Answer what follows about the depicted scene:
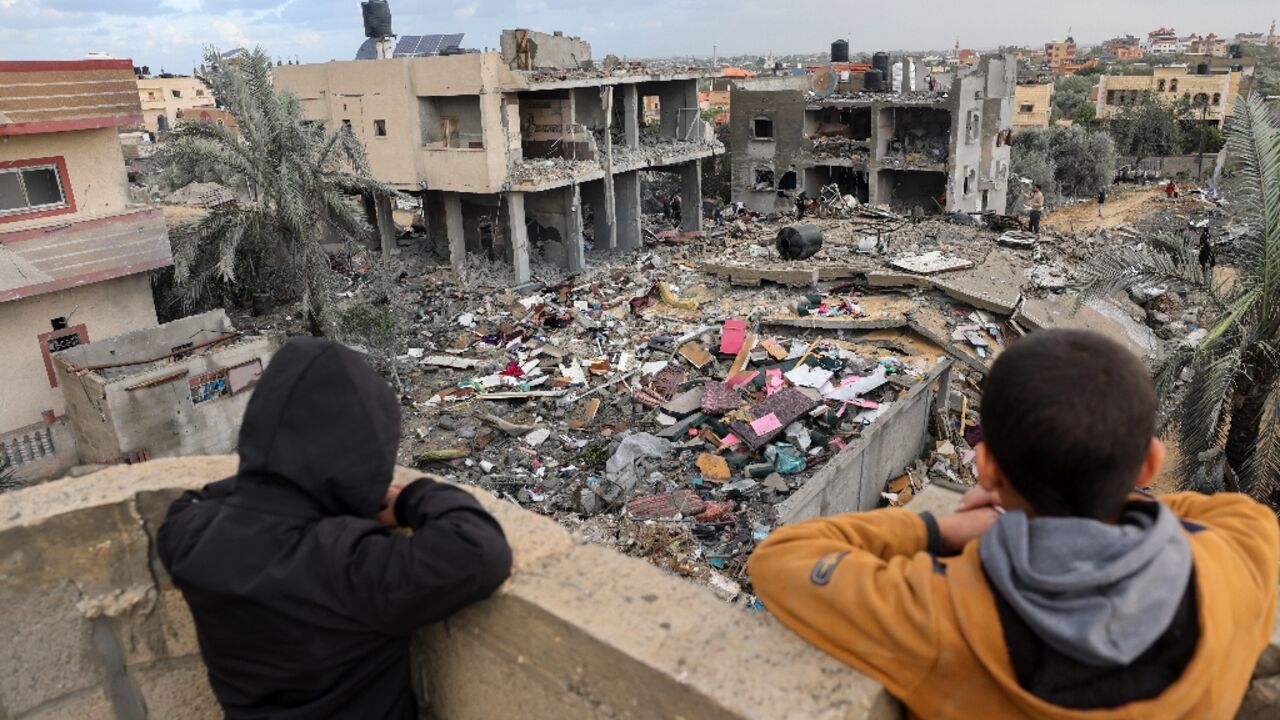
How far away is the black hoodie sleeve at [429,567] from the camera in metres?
1.59

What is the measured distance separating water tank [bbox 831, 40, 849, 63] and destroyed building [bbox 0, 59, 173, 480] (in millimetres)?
35877

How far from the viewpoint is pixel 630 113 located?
24.1 m

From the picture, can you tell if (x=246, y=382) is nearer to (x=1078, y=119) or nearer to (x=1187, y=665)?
(x=1187, y=665)

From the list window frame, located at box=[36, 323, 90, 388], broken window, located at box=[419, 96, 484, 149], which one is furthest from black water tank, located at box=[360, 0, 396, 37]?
window frame, located at box=[36, 323, 90, 388]

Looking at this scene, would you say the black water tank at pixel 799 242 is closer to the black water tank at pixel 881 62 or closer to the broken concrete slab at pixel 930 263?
the broken concrete slab at pixel 930 263

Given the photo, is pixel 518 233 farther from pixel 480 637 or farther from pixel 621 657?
pixel 621 657

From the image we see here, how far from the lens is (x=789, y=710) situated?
4.77 feet

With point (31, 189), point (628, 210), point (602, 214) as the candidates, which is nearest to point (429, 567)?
point (31, 189)

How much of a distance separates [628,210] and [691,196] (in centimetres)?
281

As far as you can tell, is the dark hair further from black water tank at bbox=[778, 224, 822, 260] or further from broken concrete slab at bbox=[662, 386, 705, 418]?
black water tank at bbox=[778, 224, 822, 260]

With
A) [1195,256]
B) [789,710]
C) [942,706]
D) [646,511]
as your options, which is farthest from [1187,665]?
[646,511]

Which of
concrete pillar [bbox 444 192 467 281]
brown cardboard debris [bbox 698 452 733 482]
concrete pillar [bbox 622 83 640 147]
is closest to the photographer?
brown cardboard debris [bbox 698 452 733 482]

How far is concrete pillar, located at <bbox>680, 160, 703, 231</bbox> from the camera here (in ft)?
87.1

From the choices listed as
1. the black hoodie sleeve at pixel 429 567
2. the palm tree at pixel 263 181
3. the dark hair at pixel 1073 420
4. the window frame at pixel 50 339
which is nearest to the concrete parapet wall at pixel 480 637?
the black hoodie sleeve at pixel 429 567
